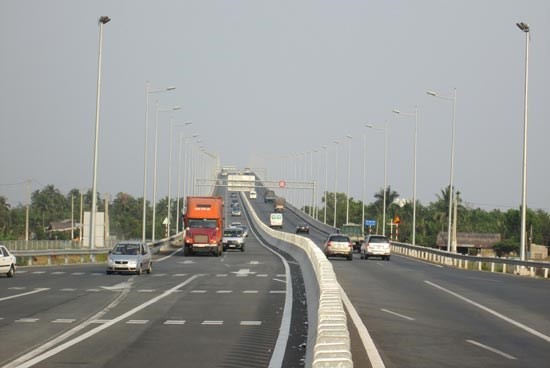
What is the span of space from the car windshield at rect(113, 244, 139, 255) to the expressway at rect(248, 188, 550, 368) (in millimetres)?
8854

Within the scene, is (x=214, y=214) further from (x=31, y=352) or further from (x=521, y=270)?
(x=31, y=352)

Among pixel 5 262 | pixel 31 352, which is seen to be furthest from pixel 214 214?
pixel 31 352

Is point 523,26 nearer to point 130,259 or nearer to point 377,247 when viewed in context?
point 377,247

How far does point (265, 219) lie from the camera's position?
16088 centimetres

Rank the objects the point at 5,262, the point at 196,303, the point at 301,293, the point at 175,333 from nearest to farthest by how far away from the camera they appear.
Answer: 1. the point at 175,333
2. the point at 196,303
3. the point at 301,293
4. the point at 5,262

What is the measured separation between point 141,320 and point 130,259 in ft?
65.5

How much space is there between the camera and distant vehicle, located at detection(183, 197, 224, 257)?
67.9m

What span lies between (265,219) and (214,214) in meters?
92.5

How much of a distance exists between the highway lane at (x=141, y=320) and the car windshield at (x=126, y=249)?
293 cm

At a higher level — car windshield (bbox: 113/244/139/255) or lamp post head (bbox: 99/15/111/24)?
lamp post head (bbox: 99/15/111/24)

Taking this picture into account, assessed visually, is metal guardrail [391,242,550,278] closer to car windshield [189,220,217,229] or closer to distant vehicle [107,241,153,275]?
Answer: car windshield [189,220,217,229]

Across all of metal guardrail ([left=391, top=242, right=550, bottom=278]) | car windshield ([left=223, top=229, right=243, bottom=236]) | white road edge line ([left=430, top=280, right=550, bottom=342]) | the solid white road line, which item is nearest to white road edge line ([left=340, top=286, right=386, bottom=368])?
the solid white road line

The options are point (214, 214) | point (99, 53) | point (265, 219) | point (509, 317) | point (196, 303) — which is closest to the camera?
point (509, 317)

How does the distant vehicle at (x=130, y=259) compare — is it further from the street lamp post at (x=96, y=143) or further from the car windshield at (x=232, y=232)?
the car windshield at (x=232, y=232)
